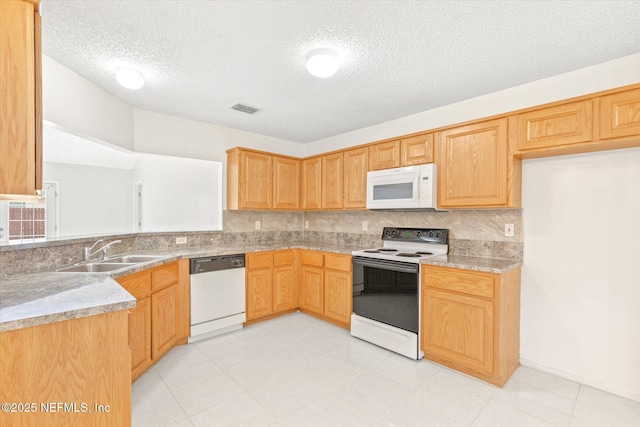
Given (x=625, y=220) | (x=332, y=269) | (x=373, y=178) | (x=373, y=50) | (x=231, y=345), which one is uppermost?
(x=373, y=50)

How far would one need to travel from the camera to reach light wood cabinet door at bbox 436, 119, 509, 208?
2.44 meters

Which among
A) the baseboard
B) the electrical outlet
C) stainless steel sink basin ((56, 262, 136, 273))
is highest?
the electrical outlet

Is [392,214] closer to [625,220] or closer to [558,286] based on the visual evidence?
[558,286]

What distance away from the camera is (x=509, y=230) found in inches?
104

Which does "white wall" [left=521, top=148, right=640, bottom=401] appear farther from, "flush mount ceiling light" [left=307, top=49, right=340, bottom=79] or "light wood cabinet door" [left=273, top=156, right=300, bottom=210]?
"light wood cabinet door" [left=273, top=156, right=300, bottom=210]

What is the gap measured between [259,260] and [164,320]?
3.79ft

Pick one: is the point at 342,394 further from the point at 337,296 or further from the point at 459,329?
the point at 337,296

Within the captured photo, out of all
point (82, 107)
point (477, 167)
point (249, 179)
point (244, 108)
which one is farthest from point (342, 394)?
point (82, 107)

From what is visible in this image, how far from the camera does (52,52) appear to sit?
6.84 feet

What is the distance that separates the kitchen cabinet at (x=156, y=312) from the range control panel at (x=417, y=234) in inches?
88.8

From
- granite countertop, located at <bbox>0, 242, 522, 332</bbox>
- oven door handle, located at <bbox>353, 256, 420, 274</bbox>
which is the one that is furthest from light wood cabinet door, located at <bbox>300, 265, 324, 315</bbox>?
granite countertop, located at <bbox>0, 242, 522, 332</bbox>

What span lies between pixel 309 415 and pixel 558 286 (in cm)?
220

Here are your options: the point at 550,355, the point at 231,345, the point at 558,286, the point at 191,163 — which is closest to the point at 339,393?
the point at 231,345

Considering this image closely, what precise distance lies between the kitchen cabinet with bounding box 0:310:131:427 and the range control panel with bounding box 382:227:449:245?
2719 millimetres
